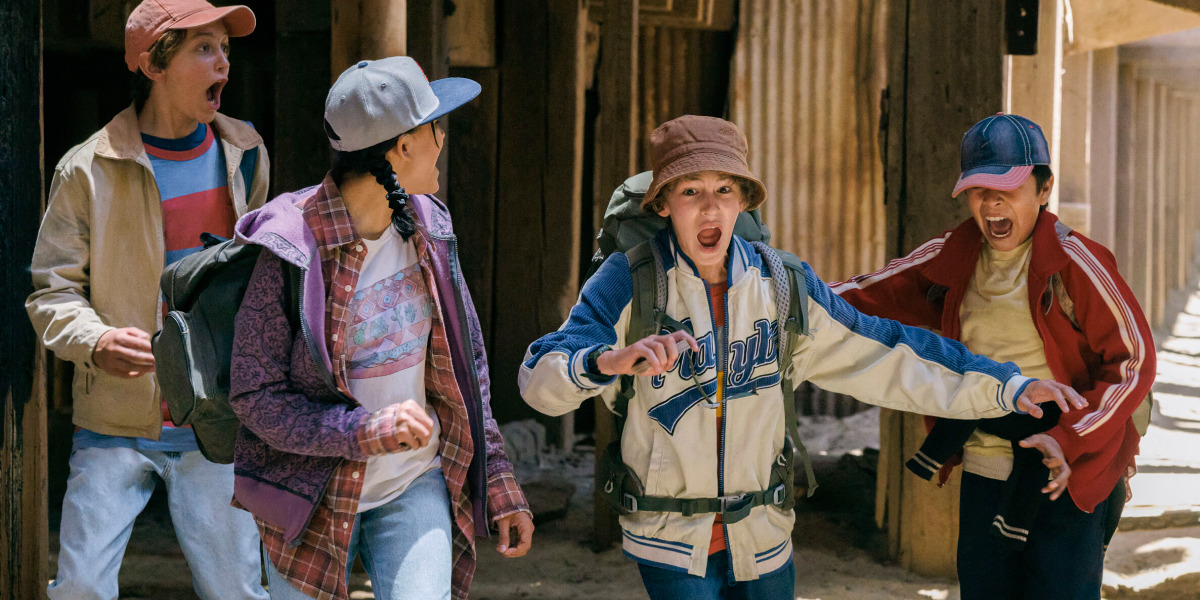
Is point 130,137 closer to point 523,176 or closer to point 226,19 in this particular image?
point 226,19

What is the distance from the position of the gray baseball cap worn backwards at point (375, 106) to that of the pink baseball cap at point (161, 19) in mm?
983

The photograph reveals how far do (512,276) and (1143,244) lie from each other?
32.2 feet

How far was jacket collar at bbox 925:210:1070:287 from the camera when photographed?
3.21m

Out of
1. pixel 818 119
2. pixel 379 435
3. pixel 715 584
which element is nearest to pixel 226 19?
pixel 379 435

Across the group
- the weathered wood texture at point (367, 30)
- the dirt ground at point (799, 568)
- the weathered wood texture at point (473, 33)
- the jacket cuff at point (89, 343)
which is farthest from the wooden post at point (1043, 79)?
the jacket cuff at point (89, 343)

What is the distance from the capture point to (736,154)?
288 centimetres

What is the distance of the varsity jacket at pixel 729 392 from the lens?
283 cm

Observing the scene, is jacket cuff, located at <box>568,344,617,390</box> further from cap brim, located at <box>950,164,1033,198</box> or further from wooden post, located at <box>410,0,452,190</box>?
wooden post, located at <box>410,0,452,190</box>

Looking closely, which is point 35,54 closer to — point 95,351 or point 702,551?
point 95,351

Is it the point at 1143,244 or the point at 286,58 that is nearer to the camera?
the point at 286,58

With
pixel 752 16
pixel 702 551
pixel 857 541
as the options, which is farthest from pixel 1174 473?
pixel 702 551

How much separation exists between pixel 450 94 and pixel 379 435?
→ 88cm

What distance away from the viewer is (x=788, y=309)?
9.63ft

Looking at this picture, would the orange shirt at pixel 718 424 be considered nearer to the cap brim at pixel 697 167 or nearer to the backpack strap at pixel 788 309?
the backpack strap at pixel 788 309
